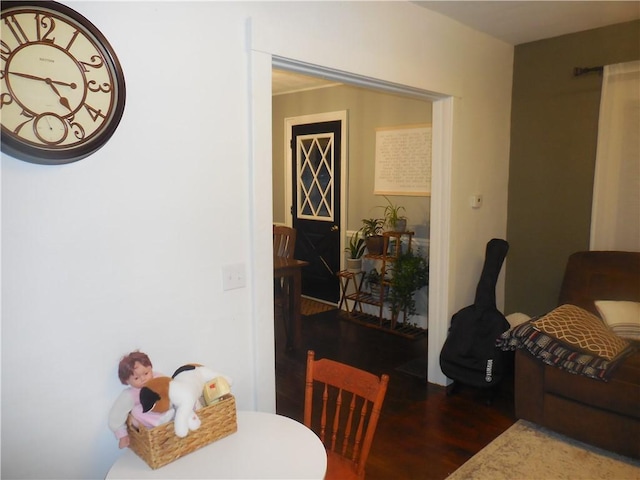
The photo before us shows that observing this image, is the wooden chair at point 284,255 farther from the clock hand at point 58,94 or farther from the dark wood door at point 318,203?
the clock hand at point 58,94

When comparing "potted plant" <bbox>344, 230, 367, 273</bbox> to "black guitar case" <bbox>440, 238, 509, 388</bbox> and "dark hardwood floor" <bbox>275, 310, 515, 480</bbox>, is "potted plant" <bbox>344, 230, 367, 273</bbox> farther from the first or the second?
"black guitar case" <bbox>440, 238, 509, 388</bbox>

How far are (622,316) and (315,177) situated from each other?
332cm

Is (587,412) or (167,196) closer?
(167,196)

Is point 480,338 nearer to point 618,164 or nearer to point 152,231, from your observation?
point 618,164

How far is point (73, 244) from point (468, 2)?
236cm

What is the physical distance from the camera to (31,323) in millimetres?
1408

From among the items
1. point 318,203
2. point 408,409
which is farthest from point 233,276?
point 318,203

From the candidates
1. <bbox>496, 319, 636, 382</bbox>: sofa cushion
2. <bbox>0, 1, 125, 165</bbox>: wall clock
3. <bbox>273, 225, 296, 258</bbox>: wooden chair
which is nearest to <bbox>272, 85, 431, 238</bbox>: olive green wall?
<bbox>273, 225, 296, 258</bbox>: wooden chair

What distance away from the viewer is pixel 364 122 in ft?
15.7

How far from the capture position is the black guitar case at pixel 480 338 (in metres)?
2.95

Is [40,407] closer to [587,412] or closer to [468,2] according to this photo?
[587,412]

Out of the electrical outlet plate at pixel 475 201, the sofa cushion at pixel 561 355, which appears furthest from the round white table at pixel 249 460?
the electrical outlet plate at pixel 475 201

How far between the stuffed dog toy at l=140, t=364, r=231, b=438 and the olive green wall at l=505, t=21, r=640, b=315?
299cm

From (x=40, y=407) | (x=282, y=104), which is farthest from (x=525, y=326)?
(x=282, y=104)
